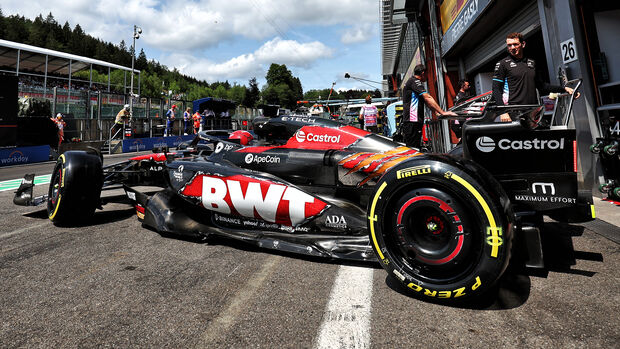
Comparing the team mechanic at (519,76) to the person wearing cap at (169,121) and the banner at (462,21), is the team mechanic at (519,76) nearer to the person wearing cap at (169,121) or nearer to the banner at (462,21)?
the banner at (462,21)

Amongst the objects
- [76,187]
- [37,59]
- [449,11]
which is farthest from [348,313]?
[37,59]

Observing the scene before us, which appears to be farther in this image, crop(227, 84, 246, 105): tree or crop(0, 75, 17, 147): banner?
crop(227, 84, 246, 105): tree

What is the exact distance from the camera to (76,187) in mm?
3678

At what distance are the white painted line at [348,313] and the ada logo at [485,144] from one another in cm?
104

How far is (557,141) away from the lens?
6.56 feet

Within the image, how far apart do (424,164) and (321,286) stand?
93 cm

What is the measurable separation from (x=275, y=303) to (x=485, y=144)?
1.53 meters

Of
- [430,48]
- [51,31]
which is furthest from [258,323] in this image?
[51,31]

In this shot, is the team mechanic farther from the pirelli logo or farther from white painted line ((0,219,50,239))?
white painted line ((0,219,50,239))

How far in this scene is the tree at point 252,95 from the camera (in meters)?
101

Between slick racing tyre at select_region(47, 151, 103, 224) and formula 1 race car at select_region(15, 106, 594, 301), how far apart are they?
11 mm

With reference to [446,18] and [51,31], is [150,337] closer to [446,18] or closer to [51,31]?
[446,18]

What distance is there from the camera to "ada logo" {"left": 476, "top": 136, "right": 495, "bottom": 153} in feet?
6.97

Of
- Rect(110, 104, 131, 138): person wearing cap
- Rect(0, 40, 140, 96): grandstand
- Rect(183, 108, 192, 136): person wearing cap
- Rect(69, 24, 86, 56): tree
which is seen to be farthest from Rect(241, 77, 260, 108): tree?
Rect(110, 104, 131, 138): person wearing cap
